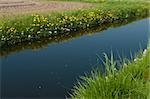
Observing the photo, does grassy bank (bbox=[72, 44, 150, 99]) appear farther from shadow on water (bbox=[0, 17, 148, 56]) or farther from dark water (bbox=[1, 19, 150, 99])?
shadow on water (bbox=[0, 17, 148, 56])

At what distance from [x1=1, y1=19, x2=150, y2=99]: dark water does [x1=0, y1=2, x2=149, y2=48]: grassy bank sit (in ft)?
2.22

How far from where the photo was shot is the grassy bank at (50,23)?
11.5 meters

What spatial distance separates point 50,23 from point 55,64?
3754mm

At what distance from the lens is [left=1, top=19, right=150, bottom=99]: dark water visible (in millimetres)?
8008

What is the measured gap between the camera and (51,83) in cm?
836

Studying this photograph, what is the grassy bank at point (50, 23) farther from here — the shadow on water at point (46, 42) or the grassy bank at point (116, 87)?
the grassy bank at point (116, 87)

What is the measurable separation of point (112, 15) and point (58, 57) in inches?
316

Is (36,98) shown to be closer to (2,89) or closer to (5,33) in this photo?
(2,89)

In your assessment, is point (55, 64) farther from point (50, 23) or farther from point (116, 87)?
point (116, 87)

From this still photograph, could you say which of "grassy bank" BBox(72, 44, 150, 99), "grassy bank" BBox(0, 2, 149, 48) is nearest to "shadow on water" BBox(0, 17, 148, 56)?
"grassy bank" BBox(0, 2, 149, 48)

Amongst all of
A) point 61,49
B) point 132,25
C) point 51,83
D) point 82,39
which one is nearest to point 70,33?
point 82,39

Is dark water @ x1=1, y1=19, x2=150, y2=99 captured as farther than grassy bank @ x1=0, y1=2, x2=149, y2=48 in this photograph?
No

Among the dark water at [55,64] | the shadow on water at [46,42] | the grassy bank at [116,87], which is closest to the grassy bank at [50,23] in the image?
the shadow on water at [46,42]

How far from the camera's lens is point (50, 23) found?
1322cm
